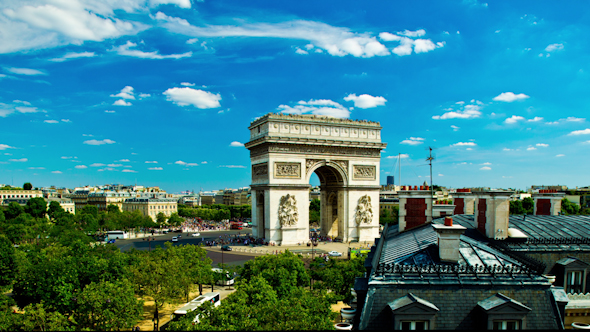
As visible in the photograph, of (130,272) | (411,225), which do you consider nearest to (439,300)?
(411,225)

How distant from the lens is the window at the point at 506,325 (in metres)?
7.05

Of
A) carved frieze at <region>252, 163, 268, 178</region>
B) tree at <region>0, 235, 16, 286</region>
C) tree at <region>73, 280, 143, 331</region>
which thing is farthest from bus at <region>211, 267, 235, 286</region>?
carved frieze at <region>252, 163, 268, 178</region>

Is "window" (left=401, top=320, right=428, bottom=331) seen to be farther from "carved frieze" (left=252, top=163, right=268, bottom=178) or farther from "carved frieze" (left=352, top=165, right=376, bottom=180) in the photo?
"carved frieze" (left=352, top=165, right=376, bottom=180)

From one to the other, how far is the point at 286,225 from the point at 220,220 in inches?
2513

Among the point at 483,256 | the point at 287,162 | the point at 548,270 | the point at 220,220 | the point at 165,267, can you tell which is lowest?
the point at 220,220

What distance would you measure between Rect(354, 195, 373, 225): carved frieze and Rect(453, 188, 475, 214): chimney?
1189 inches

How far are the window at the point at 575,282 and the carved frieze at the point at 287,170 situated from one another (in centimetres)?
3615

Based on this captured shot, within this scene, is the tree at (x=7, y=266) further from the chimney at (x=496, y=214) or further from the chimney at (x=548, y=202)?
the chimney at (x=548, y=202)

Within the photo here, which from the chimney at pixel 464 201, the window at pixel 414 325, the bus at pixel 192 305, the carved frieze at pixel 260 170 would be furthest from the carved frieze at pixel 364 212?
Answer: the window at pixel 414 325

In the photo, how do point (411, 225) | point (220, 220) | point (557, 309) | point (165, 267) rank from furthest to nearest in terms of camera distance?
point (220, 220) < point (165, 267) < point (411, 225) < point (557, 309)

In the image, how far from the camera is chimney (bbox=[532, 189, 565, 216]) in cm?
1855

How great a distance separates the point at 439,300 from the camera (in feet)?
24.2

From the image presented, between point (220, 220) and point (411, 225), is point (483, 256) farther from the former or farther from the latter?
point (220, 220)

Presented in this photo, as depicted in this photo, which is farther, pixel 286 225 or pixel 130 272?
pixel 286 225
